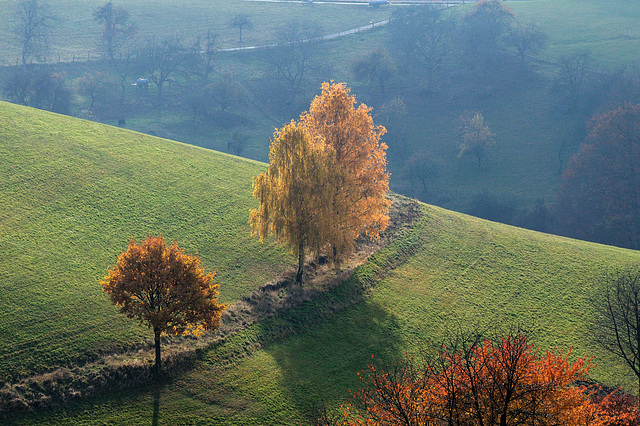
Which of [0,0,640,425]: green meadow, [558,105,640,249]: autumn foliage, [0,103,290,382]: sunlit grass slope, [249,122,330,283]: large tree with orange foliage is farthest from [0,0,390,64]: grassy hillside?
[249,122,330,283]: large tree with orange foliage

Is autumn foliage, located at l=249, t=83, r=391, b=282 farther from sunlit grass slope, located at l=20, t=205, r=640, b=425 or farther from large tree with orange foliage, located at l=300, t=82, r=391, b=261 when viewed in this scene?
sunlit grass slope, located at l=20, t=205, r=640, b=425

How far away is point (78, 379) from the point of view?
93.1 feet

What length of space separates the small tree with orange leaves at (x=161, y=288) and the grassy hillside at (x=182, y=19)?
123 metres

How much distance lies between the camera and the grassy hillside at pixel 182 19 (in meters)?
137

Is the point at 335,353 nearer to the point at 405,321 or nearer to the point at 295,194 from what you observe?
the point at 405,321

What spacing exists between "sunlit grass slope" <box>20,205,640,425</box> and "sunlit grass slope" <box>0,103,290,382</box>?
19.2 feet

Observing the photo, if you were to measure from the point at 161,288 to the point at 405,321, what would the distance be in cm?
2166

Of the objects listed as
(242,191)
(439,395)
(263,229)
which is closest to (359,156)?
(263,229)

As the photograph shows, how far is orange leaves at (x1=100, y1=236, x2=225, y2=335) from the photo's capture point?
92.1ft

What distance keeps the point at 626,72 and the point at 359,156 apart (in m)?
103

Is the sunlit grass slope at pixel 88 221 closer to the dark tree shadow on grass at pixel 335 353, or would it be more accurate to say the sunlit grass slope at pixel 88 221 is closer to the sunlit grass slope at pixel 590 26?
the dark tree shadow on grass at pixel 335 353

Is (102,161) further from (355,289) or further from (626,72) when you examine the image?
(626,72)

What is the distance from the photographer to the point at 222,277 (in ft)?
139

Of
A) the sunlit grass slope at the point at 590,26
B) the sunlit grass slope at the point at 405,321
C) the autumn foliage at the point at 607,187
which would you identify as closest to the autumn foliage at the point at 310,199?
the sunlit grass slope at the point at 405,321
